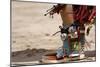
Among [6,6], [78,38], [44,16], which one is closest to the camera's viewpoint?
[6,6]

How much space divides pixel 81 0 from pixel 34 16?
63cm

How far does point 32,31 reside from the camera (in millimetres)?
2229

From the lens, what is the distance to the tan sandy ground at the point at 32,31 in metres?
2.16

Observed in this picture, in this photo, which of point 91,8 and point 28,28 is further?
point 91,8

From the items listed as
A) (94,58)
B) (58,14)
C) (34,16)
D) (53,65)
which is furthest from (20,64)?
(94,58)

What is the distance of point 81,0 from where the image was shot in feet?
8.05

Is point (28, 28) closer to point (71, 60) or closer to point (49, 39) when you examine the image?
point (49, 39)

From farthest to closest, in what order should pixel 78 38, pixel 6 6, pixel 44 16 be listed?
pixel 78 38 < pixel 44 16 < pixel 6 6

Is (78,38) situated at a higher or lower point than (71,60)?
higher

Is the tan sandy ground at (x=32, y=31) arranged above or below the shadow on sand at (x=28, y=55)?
above

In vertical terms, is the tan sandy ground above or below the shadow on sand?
above

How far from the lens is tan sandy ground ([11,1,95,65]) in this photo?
2156 mm

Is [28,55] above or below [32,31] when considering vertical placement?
below
